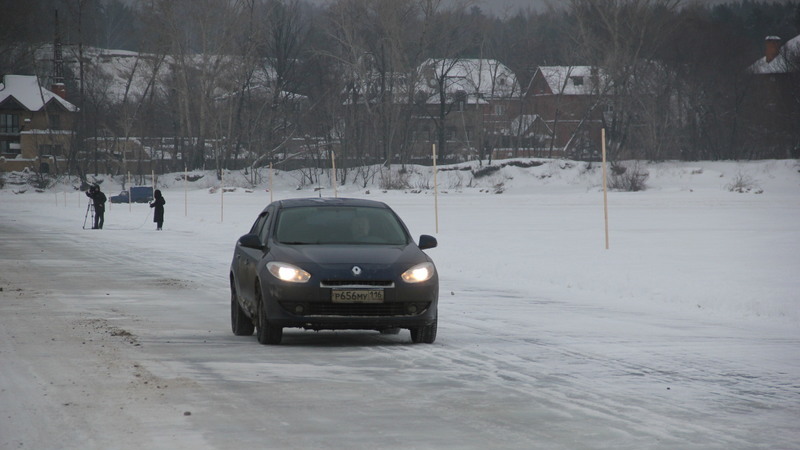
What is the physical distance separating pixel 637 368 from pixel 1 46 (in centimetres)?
11637

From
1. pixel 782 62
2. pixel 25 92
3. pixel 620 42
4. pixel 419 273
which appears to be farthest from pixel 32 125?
pixel 419 273

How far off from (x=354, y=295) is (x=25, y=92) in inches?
5000

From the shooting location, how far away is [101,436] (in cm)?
802

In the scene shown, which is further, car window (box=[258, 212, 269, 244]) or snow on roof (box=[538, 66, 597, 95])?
snow on roof (box=[538, 66, 597, 95])

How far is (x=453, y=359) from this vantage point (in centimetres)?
1197

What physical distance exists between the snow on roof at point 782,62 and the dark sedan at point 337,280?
286ft

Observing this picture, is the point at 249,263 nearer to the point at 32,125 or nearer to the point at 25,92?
the point at 32,125

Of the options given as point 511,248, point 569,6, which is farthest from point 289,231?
point 569,6

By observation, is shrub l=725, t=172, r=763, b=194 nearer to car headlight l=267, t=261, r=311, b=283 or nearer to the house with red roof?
the house with red roof

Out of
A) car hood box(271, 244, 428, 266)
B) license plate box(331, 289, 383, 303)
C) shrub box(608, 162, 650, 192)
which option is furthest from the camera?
shrub box(608, 162, 650, 192)

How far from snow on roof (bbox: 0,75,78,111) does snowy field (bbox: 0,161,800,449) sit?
103 meters

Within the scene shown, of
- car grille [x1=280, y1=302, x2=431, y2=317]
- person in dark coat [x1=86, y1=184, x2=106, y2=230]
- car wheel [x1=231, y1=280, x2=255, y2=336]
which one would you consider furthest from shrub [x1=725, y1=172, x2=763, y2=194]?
car grille [x1=280, y1=302, x2=431, y2=317]

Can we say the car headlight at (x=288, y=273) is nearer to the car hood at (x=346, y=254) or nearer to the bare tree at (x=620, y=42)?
the car hood at (x=346, y=254)

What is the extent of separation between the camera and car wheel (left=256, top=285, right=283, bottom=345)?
42.5ft
